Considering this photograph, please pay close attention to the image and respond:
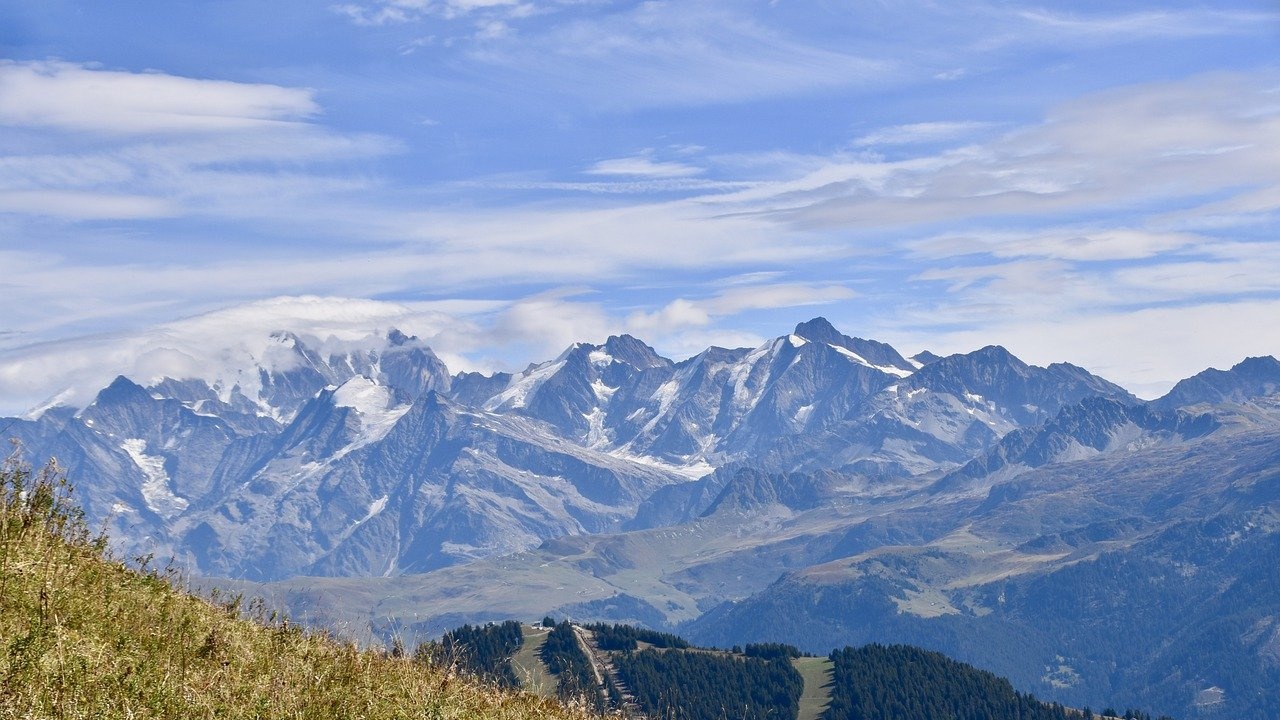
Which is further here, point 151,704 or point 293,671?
point 293,671

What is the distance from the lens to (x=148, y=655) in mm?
15508

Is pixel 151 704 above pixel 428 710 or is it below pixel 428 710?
above

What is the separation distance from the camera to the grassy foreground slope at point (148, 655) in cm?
1339

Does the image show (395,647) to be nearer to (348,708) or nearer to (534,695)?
(534,695)

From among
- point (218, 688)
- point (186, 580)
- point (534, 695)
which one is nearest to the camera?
point (218, 688)

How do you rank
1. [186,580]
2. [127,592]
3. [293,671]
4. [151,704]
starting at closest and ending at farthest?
[151,704] → [293,671] → [127,592] → [186,580]

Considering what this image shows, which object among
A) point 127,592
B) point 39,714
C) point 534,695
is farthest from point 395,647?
point 39,714

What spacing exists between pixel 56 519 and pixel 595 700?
9.04 m

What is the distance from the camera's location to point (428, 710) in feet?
51.7

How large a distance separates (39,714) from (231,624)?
251 inches

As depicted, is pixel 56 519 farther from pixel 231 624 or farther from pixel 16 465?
pixel 231 624

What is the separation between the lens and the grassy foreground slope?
13391mm

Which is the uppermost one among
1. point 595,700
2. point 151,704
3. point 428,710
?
point 151,704

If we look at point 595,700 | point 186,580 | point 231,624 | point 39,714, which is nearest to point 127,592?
point 231,624
